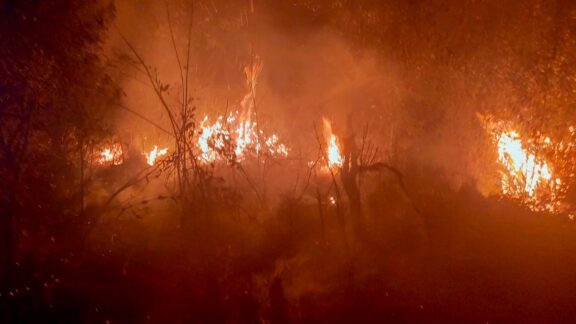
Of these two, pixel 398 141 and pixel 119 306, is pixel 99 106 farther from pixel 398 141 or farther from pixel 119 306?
pixel 398 141

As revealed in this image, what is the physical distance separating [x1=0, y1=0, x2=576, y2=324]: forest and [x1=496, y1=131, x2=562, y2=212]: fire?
0.02 m

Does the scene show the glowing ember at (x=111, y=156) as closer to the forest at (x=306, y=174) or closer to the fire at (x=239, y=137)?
the forest at (x=306, y=174)

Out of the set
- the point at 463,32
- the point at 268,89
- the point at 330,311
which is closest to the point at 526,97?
the point at 463,32

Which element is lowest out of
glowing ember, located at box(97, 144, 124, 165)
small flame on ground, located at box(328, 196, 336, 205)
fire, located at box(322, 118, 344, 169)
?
small flame on ground, located at box(328, 196, 336, 205)

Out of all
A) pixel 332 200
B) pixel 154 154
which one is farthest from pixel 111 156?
pixel 332 200

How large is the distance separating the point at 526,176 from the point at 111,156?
6.79m

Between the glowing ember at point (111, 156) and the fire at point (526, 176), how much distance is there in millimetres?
6157

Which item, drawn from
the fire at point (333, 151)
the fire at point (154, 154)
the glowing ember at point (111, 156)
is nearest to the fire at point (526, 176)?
the fire at point (333, 151)

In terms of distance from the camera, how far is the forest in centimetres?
524

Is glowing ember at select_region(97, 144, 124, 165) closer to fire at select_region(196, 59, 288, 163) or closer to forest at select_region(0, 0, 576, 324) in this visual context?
forest at select_region(0, 0, 576, 324)

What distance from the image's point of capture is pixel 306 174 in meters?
8.52

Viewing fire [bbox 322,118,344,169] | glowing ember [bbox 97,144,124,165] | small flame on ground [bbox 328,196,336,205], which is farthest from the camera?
glowing ember [bbox 97,144,124,165]

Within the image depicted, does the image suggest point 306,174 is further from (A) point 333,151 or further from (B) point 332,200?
(B) point 332,200

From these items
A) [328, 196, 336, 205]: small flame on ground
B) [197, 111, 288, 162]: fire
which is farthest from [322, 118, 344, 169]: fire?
[197, 111, 288, 162]: fire
